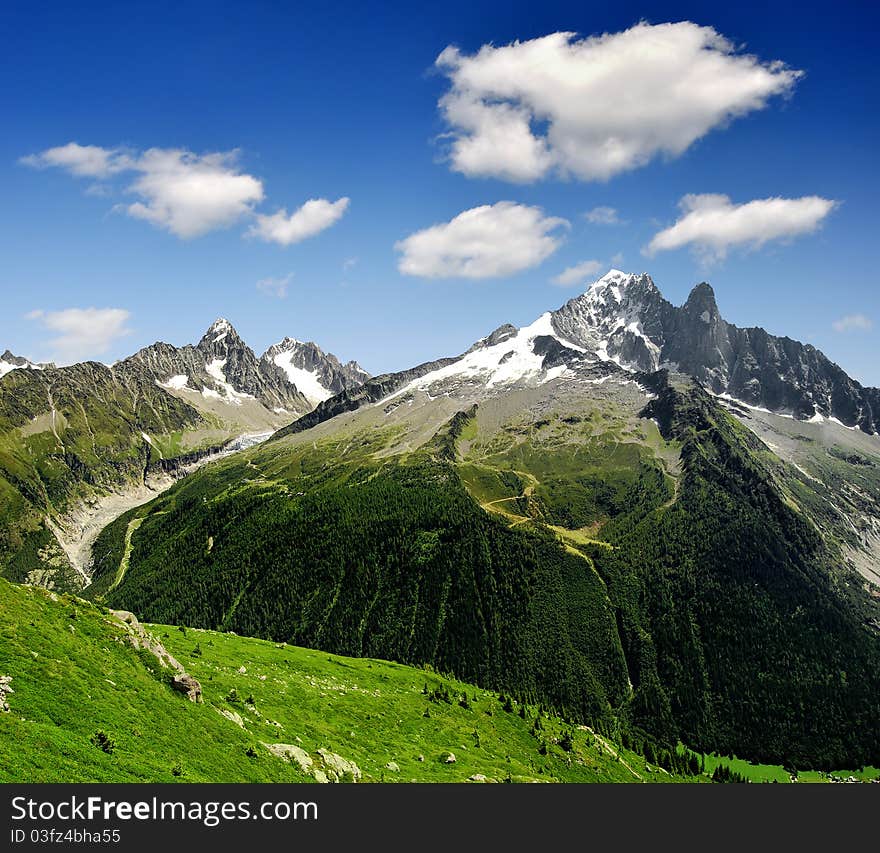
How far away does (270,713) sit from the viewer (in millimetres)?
72625

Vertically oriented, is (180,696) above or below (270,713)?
above

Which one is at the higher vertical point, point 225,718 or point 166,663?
point 166,663

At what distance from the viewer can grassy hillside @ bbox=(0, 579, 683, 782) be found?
42.2 m

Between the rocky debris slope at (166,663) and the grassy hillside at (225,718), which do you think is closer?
the grassy hillside at (225,718)

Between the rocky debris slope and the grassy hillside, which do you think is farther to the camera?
the rocky debris slope

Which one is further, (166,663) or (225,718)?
(166,663)

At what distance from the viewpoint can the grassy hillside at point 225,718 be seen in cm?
4225

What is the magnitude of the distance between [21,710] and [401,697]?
7817 cm

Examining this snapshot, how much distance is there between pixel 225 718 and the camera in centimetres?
5947
